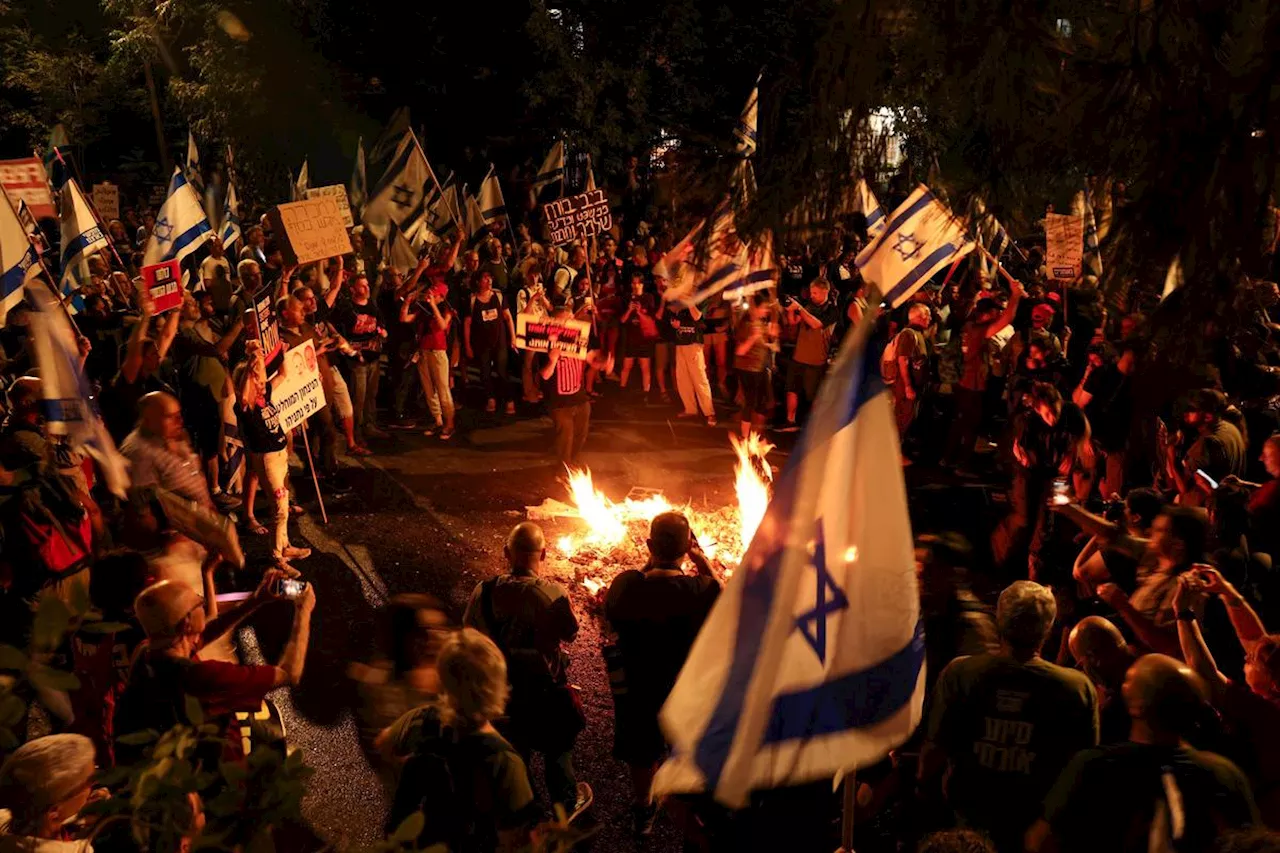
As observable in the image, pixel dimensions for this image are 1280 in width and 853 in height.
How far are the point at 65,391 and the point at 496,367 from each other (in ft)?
30.3

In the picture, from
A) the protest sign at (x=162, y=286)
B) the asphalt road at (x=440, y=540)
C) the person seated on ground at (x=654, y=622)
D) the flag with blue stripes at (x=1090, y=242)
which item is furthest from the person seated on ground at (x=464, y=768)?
the flag with blue stripes at (x=1090, y=242)

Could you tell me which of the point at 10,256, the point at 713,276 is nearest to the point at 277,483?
the point at 10,256

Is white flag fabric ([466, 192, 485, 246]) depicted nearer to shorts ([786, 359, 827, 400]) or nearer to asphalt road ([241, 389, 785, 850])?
asphalt road ([241, 389, 785, 850])

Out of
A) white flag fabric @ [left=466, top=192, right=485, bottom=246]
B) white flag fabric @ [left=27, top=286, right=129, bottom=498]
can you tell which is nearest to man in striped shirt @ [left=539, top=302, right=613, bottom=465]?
white flag fabric @ [left=27, top=286, right=129, bottom=498]

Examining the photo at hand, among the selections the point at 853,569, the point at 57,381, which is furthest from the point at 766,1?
the point at 853,569

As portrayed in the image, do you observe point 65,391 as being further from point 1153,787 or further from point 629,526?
point 1153,787

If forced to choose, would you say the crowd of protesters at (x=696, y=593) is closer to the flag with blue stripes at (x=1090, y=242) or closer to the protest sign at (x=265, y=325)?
the protest sign at (x=265, y=325)

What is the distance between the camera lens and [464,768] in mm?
3910

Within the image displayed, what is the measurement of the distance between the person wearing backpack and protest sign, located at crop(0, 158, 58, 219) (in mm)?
10464

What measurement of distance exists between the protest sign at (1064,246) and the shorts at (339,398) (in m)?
8.29

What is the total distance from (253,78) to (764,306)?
19610mm

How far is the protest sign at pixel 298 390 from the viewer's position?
9.02m

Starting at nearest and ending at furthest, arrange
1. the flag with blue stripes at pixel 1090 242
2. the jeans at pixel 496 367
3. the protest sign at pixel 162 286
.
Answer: the protest sign at pixel 162 286 < the flag with blue stripes at pixel 1090 242 < the jeans at pixel 496 367

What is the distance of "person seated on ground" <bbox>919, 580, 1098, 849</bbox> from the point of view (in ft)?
13.5
